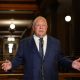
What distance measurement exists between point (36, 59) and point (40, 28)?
0.32 meters

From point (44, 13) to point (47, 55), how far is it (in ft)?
33.0

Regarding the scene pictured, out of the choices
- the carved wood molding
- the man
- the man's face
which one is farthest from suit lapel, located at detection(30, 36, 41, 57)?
the carved wood molding

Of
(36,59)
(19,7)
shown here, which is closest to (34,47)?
(36,59)

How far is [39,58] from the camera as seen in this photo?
3.09 metres

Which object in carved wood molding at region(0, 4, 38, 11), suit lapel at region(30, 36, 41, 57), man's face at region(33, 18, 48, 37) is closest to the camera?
man's face at region(33, 18, 48, 37)

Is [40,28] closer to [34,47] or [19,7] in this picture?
[34,47]

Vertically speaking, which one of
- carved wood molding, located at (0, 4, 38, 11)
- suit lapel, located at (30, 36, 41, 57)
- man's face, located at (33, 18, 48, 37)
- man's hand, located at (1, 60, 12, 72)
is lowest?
man's hand, located at (1, 60, 12, 72)

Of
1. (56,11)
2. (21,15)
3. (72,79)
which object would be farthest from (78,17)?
(21,15)

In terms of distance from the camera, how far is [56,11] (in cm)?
1189

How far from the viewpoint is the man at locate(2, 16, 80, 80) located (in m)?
3.08

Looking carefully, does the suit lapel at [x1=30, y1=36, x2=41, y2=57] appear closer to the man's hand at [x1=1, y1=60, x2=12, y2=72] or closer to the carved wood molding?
the man's hand at [x1=1, y1=60, x2=12, y2=72]

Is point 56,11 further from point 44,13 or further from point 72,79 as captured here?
point 72,79

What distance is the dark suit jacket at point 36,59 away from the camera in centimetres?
310

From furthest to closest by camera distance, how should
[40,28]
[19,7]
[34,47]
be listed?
[19,7], [34,47], [40,28]
